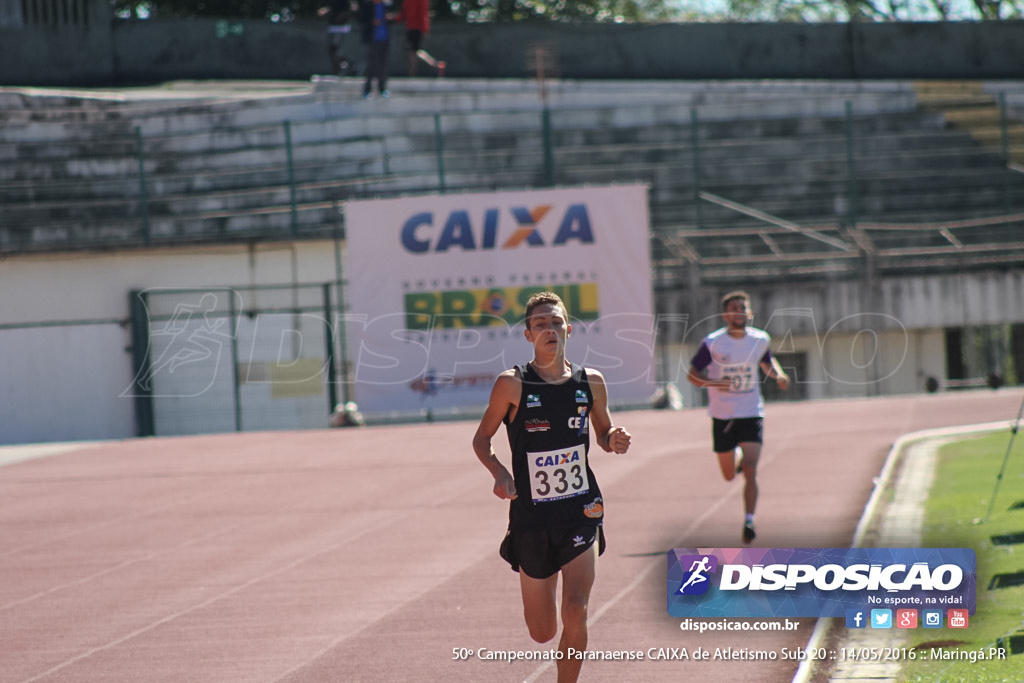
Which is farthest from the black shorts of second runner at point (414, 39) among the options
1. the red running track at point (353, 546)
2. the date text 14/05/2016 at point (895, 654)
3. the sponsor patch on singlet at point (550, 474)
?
the sponsor patch on singlet at point (550, 474)

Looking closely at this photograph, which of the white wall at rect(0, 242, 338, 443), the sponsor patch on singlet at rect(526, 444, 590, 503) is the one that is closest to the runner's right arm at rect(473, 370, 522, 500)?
the sponsor patch on singlet at rect(526, 444, 590, 503)

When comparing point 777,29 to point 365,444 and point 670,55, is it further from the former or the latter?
point 365,444

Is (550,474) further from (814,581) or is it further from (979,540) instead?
(979,540)

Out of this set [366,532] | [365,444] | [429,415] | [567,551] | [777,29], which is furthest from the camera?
[777,29]

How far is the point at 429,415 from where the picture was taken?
79.1 ft

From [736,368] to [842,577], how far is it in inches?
161

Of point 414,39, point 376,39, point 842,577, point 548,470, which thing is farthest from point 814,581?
point 414,39

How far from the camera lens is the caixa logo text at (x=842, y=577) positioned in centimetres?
746

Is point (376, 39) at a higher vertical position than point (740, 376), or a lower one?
higher

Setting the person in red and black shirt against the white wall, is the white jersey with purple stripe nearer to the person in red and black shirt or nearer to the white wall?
the person in red and black shirt

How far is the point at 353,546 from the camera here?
1252cm

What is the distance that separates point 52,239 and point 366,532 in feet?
55.8

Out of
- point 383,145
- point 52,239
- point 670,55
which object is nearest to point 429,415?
point 383,145

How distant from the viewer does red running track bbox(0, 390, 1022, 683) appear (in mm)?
8461
